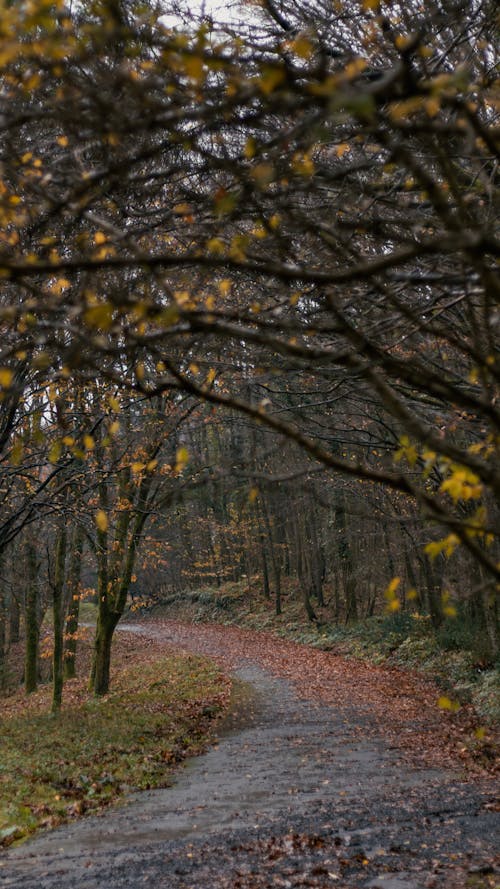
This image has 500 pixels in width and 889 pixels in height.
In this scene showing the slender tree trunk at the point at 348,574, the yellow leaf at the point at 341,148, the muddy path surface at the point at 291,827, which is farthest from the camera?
the slender tree trunk at the point at 348,574

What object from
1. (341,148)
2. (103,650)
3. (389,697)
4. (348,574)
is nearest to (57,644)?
(103,650)

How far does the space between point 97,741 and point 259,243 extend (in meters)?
9.52

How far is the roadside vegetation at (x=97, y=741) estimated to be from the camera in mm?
7684

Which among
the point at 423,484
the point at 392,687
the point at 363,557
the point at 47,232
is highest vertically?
the point at 47,232

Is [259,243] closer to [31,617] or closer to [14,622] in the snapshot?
[31,617]

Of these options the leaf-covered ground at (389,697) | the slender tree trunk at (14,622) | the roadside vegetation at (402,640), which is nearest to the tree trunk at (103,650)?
the leaf-covered ground at (389,697)

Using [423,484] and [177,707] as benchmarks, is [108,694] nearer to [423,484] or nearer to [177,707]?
[177,707]

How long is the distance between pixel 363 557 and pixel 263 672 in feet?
25.7

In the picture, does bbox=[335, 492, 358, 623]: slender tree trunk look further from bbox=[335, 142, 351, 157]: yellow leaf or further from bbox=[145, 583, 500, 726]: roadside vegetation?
bbox=[335, 142, 351, 157]: yellow leaf

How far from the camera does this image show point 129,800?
7805 millimetres

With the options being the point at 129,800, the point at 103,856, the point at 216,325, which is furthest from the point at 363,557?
the point at 216,325

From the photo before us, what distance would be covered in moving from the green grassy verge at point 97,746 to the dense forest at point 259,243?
143cm

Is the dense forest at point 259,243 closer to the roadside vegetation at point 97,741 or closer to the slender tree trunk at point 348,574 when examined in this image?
the roadside vegetation at point 97,741

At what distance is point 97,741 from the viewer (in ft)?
34.6
